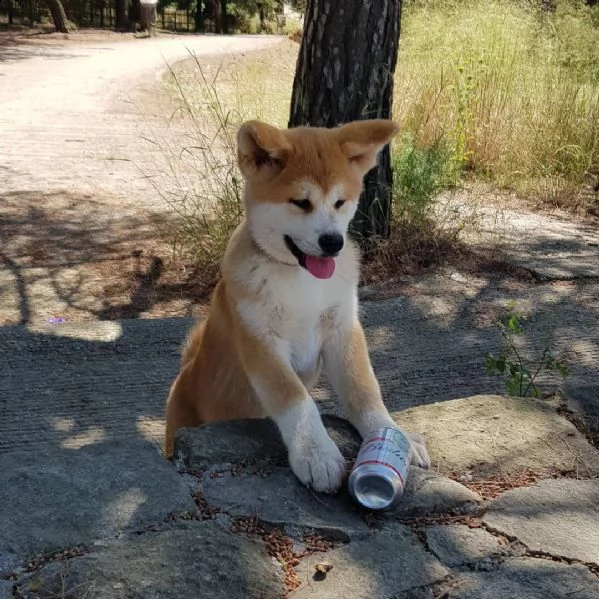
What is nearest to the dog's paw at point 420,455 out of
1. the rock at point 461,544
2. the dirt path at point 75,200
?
the rock at point 461,544

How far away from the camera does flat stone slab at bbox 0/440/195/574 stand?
1908 millimetres

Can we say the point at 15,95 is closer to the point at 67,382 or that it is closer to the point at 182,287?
the point at 182,287

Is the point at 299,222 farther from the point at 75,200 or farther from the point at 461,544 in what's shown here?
the point at 75,200

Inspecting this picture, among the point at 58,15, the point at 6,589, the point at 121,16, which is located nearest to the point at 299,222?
the point at 6,589

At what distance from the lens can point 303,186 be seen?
2.83 meters

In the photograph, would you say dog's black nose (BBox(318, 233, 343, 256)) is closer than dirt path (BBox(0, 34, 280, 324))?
Yes

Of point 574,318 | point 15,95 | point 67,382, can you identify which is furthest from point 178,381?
point 15,95

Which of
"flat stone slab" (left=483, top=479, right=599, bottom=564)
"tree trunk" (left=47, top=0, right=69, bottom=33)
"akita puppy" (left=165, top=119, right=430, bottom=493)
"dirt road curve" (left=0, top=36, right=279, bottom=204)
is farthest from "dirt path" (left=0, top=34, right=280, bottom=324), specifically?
"tree trunk" (left=47, top=0, right=69, bottom=33)

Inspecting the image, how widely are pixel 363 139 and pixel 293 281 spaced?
2.08 ft

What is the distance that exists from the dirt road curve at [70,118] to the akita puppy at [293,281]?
546 cm

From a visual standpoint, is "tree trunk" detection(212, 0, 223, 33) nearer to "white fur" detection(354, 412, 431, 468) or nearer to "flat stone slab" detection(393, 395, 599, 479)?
"flat stone slab" detection(393, 395, 599, 479)

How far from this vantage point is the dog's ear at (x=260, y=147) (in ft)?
9.27

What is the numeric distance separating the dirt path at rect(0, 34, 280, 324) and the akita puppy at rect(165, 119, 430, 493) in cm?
255

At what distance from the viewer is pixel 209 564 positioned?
186 cm
